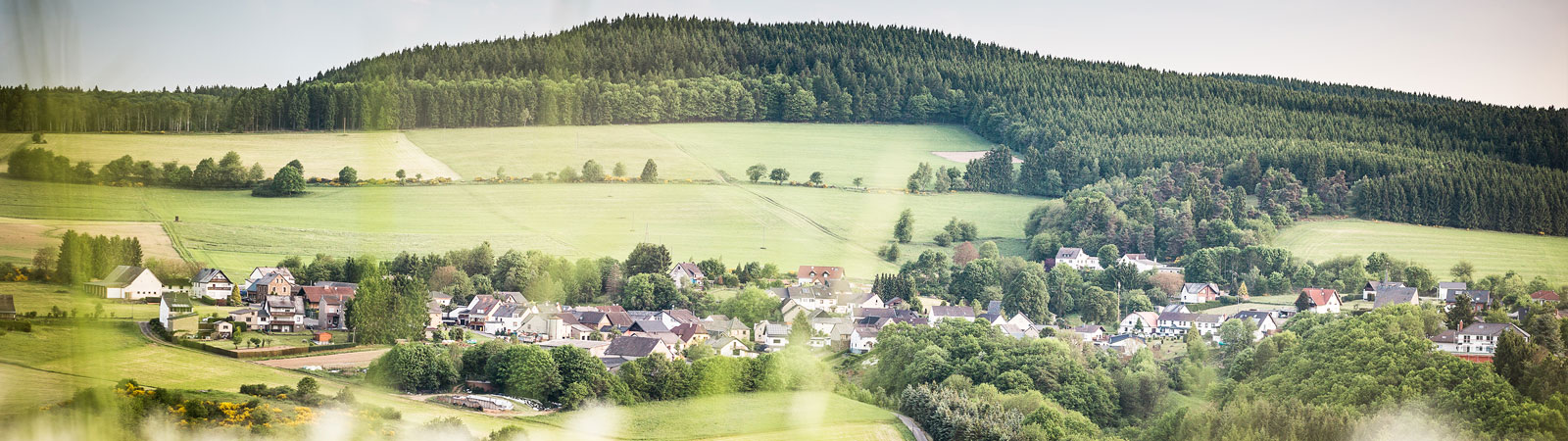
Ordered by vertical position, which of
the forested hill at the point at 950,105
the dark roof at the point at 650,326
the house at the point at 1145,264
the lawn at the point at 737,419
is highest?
the forested hill at the point at 950,105

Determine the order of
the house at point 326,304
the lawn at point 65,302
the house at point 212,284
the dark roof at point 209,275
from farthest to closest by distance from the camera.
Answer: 1. the dark roof at point 209,275
2. the house at point 212,284
3. the house at point 326,304
4. the lawn at point 65,302

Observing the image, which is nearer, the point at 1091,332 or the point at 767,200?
the point at 1091,332

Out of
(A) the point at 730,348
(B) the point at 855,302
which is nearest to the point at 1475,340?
(B) the point at 855,302

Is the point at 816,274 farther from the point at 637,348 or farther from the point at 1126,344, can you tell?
the point at 637,348

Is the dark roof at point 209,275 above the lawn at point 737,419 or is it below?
above

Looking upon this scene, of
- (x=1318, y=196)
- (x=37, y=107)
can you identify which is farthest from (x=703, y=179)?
(x=37, y=107)

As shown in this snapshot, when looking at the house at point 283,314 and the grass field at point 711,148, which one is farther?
the grass field at point 711,148

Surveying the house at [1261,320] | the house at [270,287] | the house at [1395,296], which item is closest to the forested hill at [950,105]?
the house at [270,287]

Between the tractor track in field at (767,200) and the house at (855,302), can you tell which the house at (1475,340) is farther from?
the tractor track in field at (767,200)
